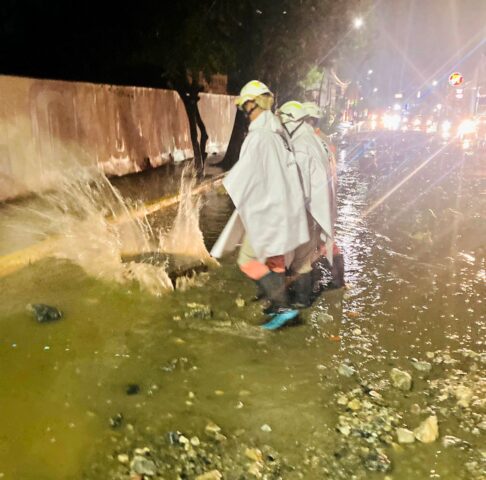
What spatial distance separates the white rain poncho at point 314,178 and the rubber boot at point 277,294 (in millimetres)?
699

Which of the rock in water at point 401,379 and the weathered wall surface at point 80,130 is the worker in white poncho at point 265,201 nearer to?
the rock in water at point 401,379

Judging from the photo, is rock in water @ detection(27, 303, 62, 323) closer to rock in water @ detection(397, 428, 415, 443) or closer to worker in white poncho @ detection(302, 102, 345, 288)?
worker in white poncho @ detection(302, 102, 345, 288)

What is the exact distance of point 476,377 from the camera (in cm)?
343

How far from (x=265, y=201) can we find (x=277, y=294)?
2.75 ft

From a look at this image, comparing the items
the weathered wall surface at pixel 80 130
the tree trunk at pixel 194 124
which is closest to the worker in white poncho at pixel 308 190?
the weathered wall surface at pixel 80 130

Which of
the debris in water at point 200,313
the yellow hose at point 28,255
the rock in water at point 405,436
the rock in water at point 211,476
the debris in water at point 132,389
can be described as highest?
the yellow hose at point 28,255

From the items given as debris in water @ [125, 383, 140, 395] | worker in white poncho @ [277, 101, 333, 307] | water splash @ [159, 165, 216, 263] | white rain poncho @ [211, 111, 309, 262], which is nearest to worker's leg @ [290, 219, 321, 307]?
worker in white poncho @ [277, 101, 333, 307]

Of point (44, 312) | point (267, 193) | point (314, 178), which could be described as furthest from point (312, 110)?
point (44, 312)

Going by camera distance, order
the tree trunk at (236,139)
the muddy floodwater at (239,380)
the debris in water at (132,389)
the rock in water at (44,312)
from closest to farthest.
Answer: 1. the muddy floodwater at (239,380)
2. the debris in water at (132,389)
3. the rock in water at (44,312)
4. the tree trunk at (236,139)

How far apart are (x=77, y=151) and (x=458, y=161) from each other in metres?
13.9

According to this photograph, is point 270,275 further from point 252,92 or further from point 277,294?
point 252,92

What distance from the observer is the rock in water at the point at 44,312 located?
4.07m

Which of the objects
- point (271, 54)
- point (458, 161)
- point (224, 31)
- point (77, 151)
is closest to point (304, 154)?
point (77, 151)

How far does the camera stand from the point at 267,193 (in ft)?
13.1
